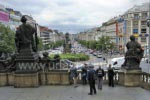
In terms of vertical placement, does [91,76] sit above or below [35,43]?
below

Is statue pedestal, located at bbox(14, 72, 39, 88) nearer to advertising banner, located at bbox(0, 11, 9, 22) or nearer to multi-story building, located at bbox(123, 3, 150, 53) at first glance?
advertising banner, located at bbox(0, 11, 9, 22)

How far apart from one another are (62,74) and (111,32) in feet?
398

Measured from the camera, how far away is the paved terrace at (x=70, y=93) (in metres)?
13.3

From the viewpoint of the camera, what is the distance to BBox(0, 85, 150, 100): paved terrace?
1332 cm

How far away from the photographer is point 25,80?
52.4ft

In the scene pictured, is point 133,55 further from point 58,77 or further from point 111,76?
point 58,77

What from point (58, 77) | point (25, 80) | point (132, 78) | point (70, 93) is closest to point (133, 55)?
point (132, 78)

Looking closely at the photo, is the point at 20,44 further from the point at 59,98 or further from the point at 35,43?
the point at 59,98

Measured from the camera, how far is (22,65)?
16188 millimetres

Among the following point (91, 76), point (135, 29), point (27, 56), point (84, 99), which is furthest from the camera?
point (135, 29)

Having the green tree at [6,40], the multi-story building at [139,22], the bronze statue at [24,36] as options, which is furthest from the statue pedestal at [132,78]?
the multi-story building at [139,22]

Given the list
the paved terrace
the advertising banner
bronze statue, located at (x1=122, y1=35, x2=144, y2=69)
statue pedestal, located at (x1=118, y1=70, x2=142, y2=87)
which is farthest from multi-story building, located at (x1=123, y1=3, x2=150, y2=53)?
the paved terrace

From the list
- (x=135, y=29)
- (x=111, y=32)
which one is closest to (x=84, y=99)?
(x=135, y=29)

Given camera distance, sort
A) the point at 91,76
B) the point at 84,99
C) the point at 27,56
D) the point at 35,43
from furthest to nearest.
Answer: the point at 35,43, the point at 27,56, the point at 91,76, the point at 84,99
